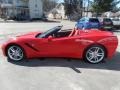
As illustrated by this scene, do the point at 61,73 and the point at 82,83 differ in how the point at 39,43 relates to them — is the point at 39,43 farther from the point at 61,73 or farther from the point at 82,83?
the point at 82,83

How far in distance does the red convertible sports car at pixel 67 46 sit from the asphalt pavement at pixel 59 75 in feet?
0.85

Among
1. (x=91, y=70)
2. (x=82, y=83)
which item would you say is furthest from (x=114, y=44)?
(x=82, y=83)

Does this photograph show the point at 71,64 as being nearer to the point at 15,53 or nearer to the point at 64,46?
the point at 64,46

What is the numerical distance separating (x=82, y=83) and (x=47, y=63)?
2227mm

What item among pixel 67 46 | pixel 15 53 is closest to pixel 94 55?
pixel 67 46

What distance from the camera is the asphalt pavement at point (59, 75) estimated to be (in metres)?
5.86

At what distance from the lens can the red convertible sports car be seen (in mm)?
8023

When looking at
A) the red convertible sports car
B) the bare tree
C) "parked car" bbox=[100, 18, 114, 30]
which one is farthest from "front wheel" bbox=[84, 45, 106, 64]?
the bare tree

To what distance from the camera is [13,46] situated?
8219mm

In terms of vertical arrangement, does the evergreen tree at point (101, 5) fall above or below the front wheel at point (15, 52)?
above

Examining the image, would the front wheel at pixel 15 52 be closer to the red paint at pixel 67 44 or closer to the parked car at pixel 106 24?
the red paint at pixel 67 44

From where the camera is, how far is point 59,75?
6.76m

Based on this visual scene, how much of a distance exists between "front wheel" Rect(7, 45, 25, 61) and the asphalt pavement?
0.83 ft

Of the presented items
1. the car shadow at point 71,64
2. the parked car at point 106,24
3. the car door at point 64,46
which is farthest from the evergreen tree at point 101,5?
the car door at point 64,46
